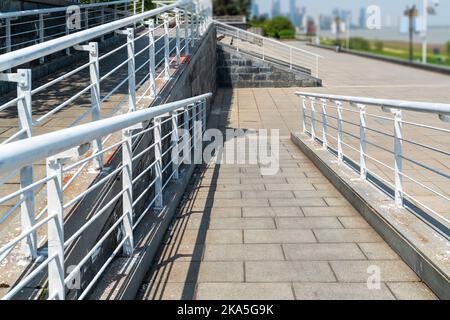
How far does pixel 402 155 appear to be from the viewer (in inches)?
175

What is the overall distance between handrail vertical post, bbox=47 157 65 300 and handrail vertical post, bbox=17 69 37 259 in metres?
0.29

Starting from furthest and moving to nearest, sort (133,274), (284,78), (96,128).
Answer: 1. (284,78)
2. (133,274)
3. (96,128)

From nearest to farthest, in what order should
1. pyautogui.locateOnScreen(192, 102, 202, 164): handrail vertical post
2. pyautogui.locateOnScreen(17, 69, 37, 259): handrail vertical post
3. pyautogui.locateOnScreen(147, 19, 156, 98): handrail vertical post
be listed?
pyautogui.locateOnScreen(17, 69, 37, 259): handrail vertical post → pyautogui.locateOnScreen(147, 19, 156, 98): handrail vertical post → pyautogui.locateOnScreen(192, 102, 202, 164): handrail vertical post

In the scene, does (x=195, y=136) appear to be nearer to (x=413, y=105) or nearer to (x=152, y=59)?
(x=152, y=59)

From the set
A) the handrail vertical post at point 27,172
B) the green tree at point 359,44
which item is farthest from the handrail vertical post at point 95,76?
the green tree at point 359,44

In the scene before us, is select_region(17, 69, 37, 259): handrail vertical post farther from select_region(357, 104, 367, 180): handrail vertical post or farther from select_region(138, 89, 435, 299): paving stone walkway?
select_region(357, 104, 367, 180): handrail vertical post

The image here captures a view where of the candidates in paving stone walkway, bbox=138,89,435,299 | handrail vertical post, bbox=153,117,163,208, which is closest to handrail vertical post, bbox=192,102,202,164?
paving stone walkway, bbox=138,89,435,299

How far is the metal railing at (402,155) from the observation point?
3635 millimetres

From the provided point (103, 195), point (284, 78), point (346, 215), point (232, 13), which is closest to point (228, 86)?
point (284, 78)

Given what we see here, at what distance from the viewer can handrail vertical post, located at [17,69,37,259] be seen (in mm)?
2268

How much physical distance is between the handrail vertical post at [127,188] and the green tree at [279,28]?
54925 mm

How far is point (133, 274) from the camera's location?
289cm

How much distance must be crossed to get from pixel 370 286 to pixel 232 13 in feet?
216
